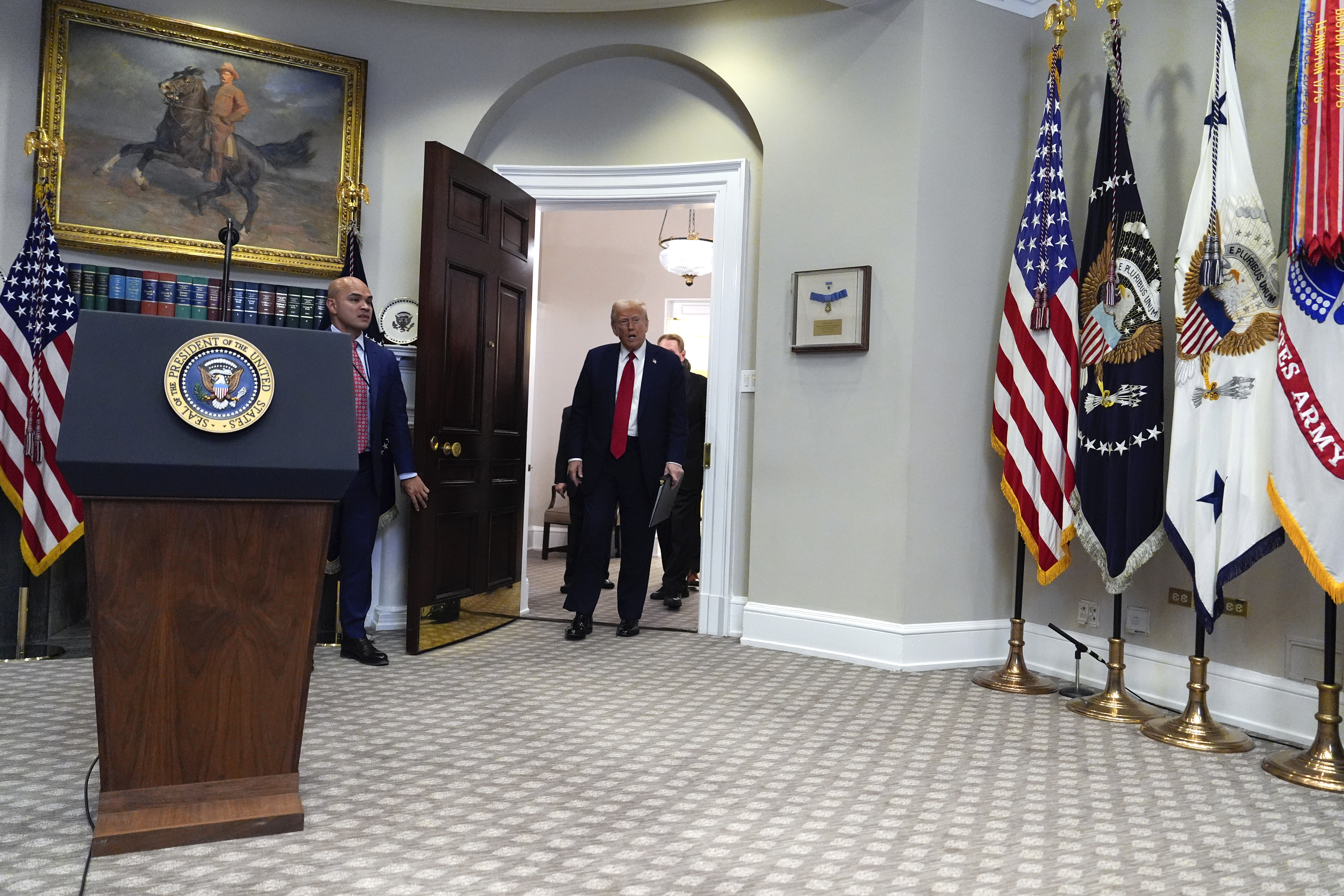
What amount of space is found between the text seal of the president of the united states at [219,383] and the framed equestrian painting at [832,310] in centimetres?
283

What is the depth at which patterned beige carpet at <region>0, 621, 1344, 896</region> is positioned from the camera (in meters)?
1.99

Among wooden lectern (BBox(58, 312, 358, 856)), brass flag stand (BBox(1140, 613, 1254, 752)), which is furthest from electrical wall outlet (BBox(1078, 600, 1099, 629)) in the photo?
wooden lectern (BBox(58, 312, 358, 856))

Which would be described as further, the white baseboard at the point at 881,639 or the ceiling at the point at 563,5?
the ceiling at the point at 563,5

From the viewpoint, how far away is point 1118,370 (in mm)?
3588

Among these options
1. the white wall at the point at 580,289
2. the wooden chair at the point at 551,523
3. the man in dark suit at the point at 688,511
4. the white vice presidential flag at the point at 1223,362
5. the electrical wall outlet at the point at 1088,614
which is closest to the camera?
the white vice presidential flag at the point at 1223,362

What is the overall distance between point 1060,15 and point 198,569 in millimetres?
3797

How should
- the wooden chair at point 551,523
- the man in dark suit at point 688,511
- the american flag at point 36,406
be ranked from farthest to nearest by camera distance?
1. the wooden chair at point 551,523
2. the man in dark suit at point 688,511
3. the american flag at point 36,406

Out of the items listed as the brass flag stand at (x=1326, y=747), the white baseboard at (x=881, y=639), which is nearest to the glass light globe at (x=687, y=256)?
the white baseboard at (x=881, y=639)

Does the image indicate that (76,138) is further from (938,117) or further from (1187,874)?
(1187,874)

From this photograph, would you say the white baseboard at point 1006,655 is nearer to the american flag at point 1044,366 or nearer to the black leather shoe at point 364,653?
the american flag at point 1044,366

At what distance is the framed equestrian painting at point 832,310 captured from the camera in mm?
4328

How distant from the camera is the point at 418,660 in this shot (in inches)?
161

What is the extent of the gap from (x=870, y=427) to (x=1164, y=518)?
131cm

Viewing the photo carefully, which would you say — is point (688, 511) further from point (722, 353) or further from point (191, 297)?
point (191, 297)
